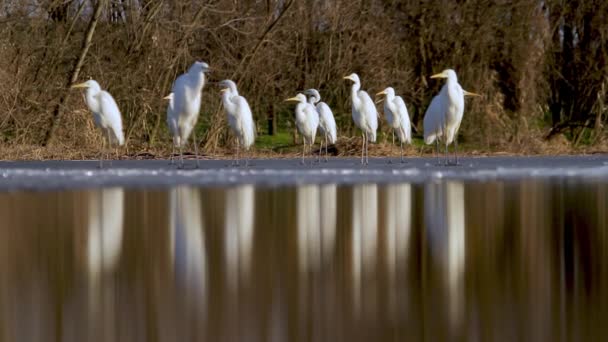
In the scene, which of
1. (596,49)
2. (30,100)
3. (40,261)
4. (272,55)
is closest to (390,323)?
(40,261)

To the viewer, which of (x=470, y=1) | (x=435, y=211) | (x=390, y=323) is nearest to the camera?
(x=390, y=323)

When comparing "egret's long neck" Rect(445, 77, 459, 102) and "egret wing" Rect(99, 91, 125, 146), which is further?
"egret's long neck" Rect(445, 77, 459, 102)

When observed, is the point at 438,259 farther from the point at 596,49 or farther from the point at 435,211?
the point at 596,49

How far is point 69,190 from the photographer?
13477mm

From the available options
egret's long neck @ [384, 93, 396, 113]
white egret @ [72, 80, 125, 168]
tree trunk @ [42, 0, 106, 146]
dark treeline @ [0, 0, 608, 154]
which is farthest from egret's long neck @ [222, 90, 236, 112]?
tree trunk @ [42, 0, 106, 146]

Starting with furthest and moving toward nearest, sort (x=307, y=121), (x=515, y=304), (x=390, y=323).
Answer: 1. (x=307, y=121)
2. (x=515, y=304)
3. (x=390, y=323)

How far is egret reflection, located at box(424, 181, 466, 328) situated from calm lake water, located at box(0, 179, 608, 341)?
0.06 ft

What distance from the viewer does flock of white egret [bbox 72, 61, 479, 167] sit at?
18.2 metres

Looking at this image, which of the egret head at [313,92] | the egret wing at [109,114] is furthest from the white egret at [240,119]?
the egret head at [313,92]

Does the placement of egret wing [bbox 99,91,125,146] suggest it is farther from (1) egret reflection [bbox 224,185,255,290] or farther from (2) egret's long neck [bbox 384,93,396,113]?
(1) egret reflection [bbox 224,185,255,290]

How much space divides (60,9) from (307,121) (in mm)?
5858

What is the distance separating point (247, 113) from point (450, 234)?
1014 cm

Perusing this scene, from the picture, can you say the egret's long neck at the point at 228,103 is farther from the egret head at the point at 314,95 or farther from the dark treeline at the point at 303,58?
the dark treeline at the point at 303,58

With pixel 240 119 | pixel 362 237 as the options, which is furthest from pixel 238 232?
pixel 240 119
